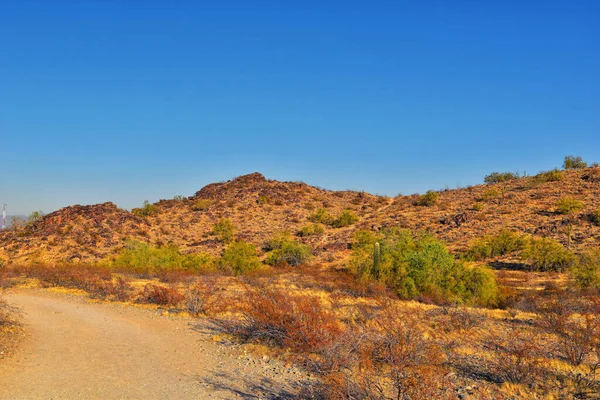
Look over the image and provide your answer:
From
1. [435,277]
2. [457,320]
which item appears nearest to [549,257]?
[435,277]

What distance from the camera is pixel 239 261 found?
26.7 meters

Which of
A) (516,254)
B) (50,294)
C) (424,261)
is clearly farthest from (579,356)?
(516,254)

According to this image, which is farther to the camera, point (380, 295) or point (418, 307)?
point (380, 295)

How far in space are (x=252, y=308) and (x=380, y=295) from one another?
25.0 feet

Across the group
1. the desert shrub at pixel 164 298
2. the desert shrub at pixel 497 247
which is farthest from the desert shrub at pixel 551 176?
the desert shrub at pixel 164 298

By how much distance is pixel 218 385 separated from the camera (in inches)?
299

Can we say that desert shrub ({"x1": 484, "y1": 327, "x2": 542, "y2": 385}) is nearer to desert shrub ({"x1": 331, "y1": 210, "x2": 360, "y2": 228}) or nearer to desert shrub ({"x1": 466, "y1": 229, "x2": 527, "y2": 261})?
desert shrub ({"x1": 466, "y1": 229, "x2": 527, "y2": 261})

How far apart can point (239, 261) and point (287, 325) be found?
1742cm

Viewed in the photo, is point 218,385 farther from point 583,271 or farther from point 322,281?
point 583,271

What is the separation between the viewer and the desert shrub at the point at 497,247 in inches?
1137

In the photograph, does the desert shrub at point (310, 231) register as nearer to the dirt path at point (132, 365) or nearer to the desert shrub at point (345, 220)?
the desert shrub at point (345, 220)

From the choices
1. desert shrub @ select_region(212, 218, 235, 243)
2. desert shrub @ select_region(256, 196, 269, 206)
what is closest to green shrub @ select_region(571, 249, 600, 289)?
desert shrub @ select_region(212, 218, 235, 243)

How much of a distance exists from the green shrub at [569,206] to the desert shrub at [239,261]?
27.2m

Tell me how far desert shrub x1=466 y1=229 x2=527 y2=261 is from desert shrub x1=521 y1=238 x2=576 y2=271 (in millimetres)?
3389
